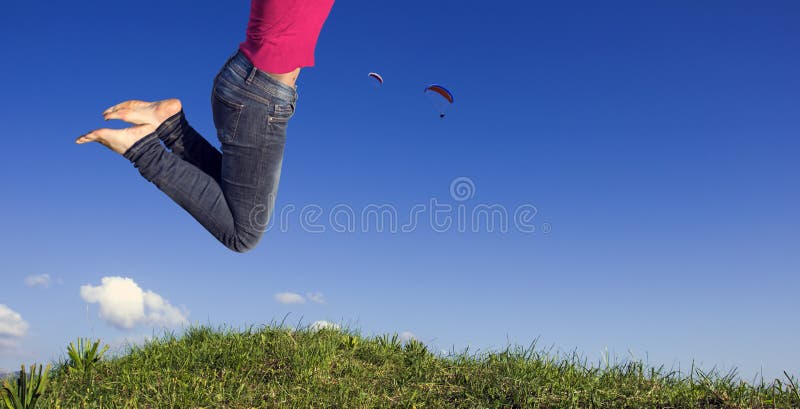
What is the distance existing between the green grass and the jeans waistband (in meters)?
3.22

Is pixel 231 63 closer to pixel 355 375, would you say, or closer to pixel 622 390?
pixel 355 375

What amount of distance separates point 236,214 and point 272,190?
1.06 ft

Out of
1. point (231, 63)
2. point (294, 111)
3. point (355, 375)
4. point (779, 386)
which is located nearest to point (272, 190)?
point (294, 111)

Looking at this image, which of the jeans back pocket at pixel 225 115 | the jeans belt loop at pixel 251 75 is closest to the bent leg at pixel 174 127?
the jeans back pocket at pixel 225 115

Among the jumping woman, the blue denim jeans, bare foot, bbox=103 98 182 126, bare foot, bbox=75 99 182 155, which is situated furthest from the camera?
bare foot, bbox=103 98 182 126

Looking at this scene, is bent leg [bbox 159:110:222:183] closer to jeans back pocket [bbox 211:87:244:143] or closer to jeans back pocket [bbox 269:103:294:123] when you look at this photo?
jeans back pocket [bbox 211:87:244:143]

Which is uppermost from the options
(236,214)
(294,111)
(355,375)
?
(294,111)

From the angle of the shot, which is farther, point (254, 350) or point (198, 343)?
point (198, 343)

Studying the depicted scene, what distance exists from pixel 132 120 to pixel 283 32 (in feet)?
4.68

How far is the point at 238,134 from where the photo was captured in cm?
397

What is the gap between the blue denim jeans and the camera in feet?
12.8

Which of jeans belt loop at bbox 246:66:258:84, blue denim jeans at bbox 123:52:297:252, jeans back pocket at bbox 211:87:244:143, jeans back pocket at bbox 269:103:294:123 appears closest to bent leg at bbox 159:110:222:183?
blue denim jeans at bbox 123:52:297:252

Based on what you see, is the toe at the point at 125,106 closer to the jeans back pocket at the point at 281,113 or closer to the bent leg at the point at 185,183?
the bent leg at the point at 185,183

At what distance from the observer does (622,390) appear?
5582mm
